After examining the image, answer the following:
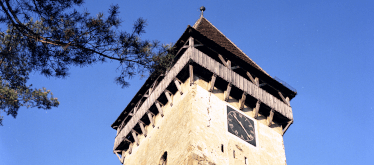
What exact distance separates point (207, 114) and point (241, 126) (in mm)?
1655

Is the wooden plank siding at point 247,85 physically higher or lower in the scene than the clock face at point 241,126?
higher

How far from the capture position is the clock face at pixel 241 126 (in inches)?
618

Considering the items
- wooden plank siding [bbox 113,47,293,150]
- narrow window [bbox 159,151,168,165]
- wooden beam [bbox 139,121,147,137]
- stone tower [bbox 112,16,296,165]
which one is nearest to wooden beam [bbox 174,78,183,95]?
stone tower [bbox 112,16,296,165]

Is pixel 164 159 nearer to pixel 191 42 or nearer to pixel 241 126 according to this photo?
pixel 241 126

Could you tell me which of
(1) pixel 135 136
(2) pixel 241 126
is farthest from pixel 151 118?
(2) pixel 241 126

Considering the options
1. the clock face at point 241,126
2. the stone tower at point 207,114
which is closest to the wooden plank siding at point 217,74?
the stone tower at point 207,114

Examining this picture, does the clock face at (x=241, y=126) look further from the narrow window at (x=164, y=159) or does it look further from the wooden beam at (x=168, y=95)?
the narrow window at (x=164, y=159)

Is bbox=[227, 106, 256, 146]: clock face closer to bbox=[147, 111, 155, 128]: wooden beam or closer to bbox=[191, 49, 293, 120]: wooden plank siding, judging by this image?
bbox=[191, 49, 293, 120]: wooden plank siding

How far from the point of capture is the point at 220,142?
14641 millimetres

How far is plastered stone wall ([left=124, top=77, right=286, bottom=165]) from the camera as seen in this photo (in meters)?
14.0

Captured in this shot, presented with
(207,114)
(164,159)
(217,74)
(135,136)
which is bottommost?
(164,159)

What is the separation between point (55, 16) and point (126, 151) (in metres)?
10.6

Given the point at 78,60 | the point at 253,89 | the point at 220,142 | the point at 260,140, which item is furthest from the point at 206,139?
the point at 78,60

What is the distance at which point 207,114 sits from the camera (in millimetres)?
15273
